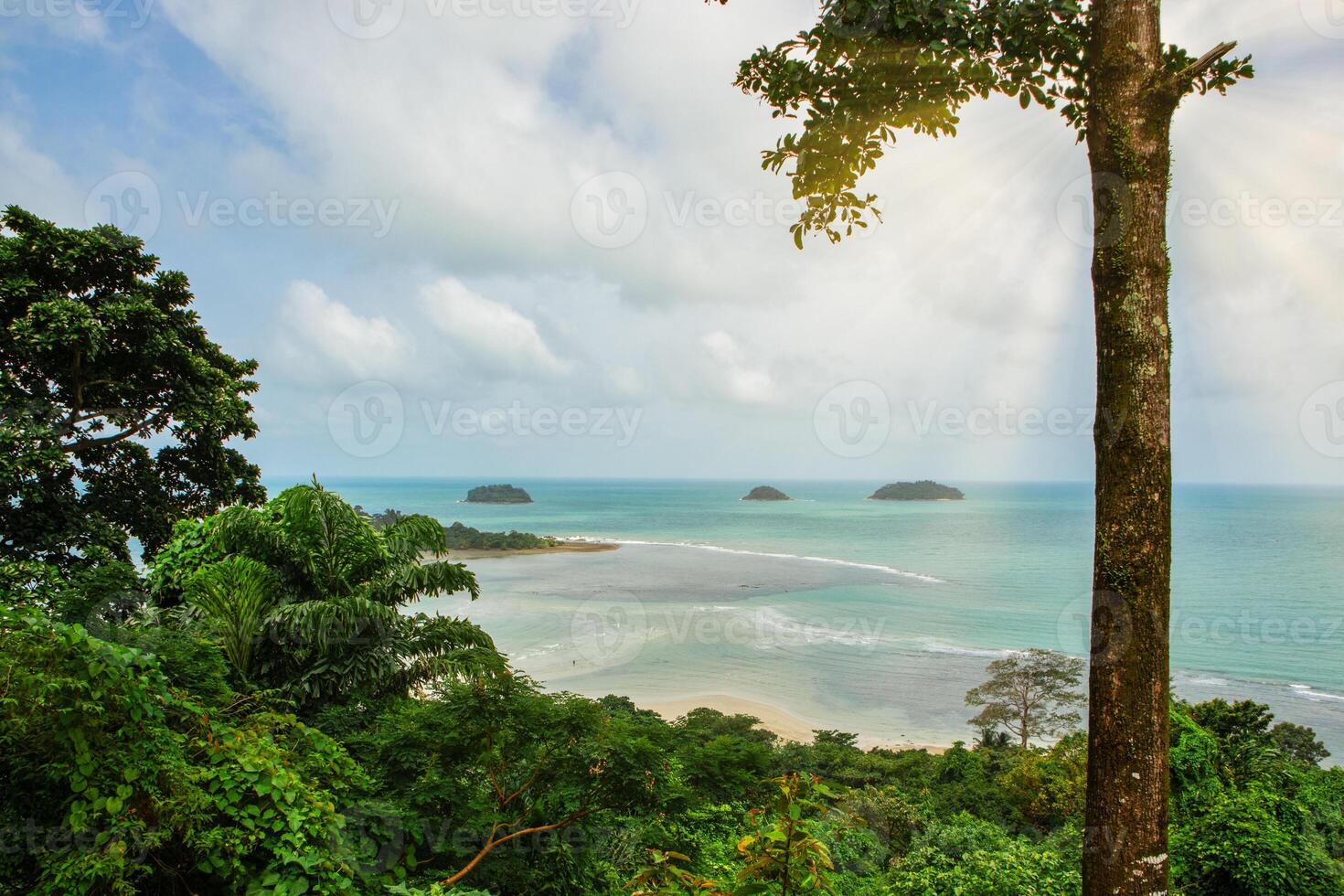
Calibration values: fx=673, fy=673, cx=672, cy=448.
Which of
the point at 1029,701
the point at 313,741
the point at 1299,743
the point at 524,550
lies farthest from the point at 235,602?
the point at 524,550

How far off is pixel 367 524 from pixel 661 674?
18.6 m

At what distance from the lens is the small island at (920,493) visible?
175975 millimetres

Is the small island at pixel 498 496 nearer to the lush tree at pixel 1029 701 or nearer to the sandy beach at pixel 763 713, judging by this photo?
the sandy beach at pixel 763 713

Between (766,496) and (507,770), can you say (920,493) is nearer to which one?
(766,496)

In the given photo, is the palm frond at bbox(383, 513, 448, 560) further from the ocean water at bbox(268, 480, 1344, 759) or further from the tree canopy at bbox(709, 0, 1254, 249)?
the ocean water at bbox(268, 480, 1344, 759)

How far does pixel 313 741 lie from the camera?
3600 mm

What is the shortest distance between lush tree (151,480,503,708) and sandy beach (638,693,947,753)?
453 inches

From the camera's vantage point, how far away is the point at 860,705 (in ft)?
73.1

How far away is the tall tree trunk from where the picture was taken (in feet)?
6.61

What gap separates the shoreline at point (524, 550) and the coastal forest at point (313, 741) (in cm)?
4541

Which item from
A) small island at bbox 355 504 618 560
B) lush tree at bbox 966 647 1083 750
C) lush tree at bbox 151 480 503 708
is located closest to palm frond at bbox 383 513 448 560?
lush tree at bbox 151 480 503 708

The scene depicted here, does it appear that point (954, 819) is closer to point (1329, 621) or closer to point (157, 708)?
point (157, 708)

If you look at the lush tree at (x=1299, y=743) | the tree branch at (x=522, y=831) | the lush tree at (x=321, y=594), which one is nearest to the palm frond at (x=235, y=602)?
the lush tree at (x=321, y=594)

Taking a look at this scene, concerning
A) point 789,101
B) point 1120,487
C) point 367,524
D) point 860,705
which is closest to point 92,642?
point 789,101
